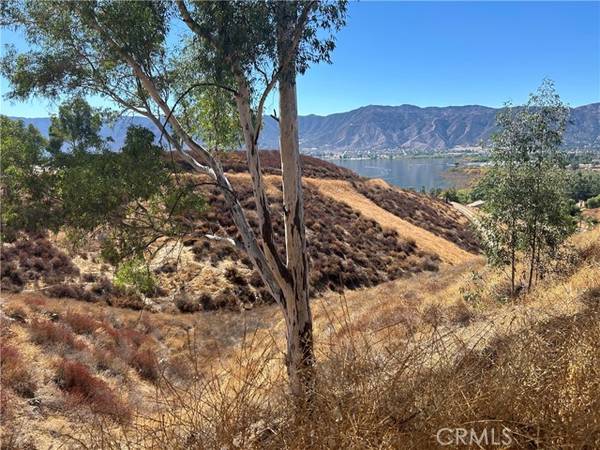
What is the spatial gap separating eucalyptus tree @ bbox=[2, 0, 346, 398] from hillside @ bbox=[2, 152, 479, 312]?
5.80 feet

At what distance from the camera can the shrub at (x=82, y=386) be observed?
9633 mm

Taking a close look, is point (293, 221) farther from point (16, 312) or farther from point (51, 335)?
point (16, 312)

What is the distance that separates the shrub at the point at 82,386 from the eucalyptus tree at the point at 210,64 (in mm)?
4967

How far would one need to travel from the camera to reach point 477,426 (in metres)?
2.53

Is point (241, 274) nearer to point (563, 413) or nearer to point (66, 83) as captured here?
point (66, 83)

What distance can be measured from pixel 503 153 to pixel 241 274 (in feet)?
53.0

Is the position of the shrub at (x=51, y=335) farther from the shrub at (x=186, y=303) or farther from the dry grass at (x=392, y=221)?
the dry grass at (x=392, y=221)

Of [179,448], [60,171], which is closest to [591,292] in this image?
[179,448]

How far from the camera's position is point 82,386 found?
10.4 m

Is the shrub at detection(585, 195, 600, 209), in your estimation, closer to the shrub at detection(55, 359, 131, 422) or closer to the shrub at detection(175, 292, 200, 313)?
the shrub at detection(175, 292, 200, 313)

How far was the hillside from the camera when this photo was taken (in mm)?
19109

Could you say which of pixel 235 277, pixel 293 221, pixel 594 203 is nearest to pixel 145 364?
pixel 293 221

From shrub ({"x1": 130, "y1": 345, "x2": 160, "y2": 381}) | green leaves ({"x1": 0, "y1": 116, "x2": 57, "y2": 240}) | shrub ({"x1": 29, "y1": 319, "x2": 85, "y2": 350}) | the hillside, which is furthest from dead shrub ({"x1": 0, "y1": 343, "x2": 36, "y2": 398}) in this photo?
green leaves ({"x1": 0, "y1": 116, "x2": 57, "y2": 240})

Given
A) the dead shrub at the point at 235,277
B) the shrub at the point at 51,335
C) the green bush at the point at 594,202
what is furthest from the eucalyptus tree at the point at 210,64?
the green bush at the point at 594,202
